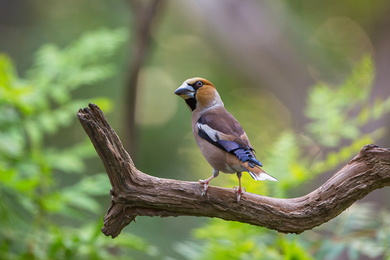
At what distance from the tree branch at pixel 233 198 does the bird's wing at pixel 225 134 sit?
0.16 meters

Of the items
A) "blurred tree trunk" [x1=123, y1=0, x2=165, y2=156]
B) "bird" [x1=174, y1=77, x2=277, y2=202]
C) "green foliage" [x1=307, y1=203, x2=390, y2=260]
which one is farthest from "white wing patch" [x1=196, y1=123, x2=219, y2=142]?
"blurred tree trunk" [x1=123, y1=0, x2=165, y2=156]

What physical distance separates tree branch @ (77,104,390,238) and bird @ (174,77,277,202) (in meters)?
0.06

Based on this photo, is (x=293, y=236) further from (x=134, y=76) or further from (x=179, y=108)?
(x=179, y=108)

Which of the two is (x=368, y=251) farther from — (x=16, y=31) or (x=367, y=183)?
(x=16, y=31)

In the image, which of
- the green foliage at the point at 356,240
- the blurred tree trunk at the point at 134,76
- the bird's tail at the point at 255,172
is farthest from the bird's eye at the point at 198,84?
the blurred tree trunk at the point at 134,76

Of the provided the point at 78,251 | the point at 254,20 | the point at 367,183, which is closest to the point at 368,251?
the point at 367,183

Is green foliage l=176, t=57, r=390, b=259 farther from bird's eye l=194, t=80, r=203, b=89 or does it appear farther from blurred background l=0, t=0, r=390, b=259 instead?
bird's eye l=194, t=80, r=203, b=89

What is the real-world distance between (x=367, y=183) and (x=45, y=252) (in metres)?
1.89

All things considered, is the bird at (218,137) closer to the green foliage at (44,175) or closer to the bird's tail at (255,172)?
the bird's tail at (255,172)

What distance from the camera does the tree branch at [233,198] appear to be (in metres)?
2.14

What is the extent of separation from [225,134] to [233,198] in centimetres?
29

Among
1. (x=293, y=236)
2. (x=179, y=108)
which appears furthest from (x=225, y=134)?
(x=179, y=108)

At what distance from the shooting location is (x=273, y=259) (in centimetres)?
296

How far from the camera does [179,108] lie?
336 inches
